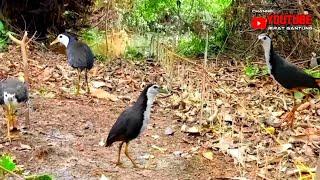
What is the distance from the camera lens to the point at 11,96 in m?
5.97

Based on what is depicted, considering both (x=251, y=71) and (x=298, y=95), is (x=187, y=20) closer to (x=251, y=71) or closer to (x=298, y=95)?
(x=251, y=71)

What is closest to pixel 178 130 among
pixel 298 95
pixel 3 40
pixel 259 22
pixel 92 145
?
pixel 92 145

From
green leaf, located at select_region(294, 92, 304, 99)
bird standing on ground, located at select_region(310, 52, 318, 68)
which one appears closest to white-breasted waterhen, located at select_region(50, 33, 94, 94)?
green leaf, located at select_region(294, 92, 304, 99)

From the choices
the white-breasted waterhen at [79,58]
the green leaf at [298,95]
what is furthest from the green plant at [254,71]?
the white-breasted waterhen at [79,58]

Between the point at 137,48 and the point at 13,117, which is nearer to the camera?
the point at 13,117

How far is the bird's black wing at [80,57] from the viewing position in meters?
8.17

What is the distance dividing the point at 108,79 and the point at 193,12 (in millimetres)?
3262

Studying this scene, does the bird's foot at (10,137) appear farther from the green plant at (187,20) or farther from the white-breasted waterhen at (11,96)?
the green plant at (187,20)

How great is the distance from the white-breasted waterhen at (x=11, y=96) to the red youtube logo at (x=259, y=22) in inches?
192

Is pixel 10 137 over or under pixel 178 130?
over

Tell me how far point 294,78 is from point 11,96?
3152mm

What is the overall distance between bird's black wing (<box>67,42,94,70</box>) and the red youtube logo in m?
3.07

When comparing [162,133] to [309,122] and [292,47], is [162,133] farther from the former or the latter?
[292,47]

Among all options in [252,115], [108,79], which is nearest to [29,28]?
[108,79]
